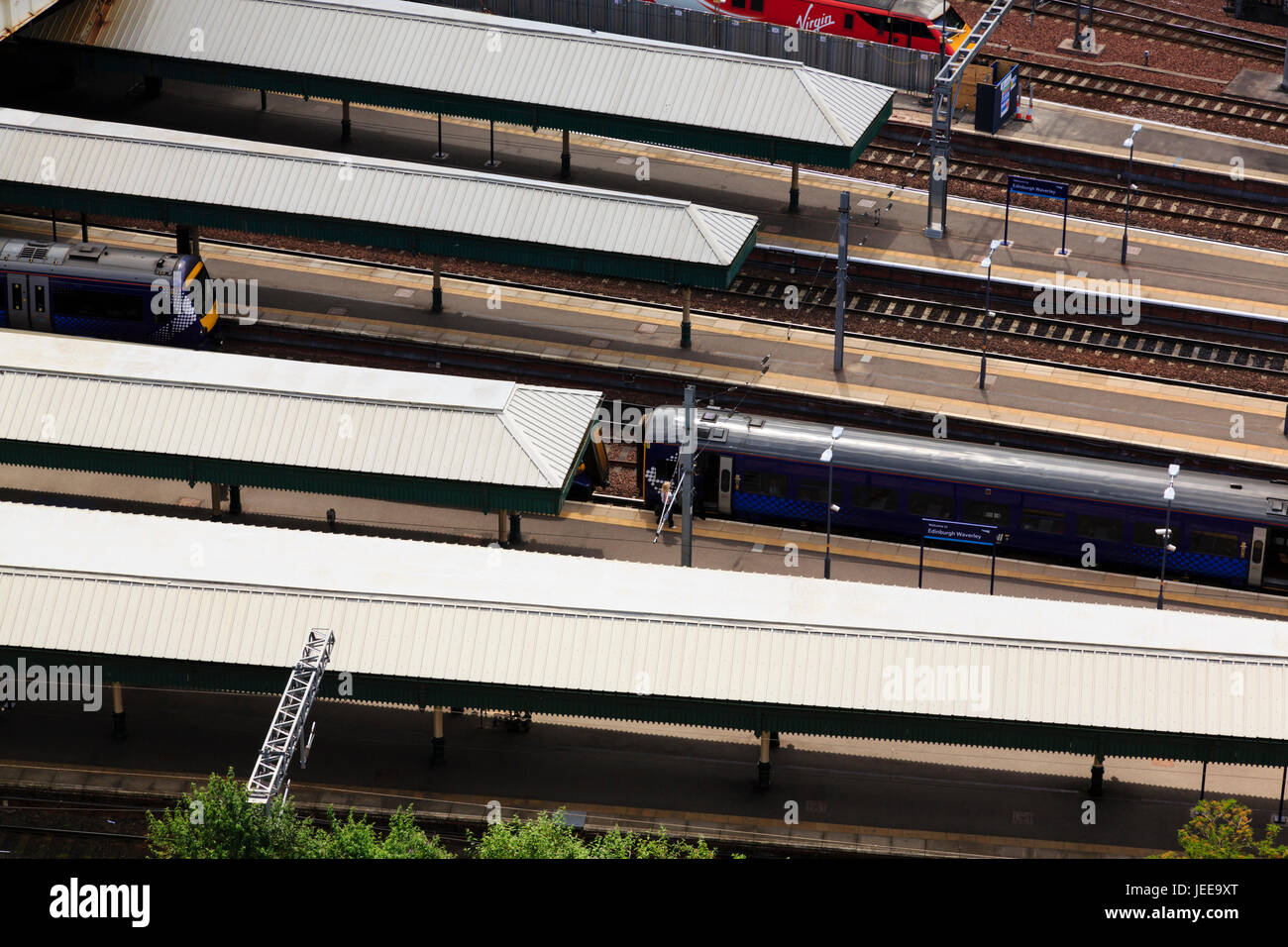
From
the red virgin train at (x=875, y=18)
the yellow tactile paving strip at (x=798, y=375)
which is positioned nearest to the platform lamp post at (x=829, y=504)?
the yellow tactile paving strip at (x=798, y=375)

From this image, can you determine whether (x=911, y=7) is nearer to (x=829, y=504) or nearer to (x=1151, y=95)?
(x=1151, y=95)

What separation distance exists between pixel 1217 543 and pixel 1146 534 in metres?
2.05

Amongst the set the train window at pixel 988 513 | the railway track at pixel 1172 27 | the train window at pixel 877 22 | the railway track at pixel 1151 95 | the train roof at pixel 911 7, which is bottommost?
the train window at pixel 988 513

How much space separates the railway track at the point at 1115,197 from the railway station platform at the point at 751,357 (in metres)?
11.9

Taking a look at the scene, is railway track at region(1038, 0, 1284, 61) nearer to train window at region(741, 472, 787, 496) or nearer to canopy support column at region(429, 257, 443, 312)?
canopy support column at region(429, 257, 443, 312)

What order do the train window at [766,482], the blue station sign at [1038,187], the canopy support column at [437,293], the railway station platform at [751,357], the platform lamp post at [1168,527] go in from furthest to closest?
the blue station sign at [1038,187] → the canopy support column at [437,293] → the railway station platform at [751,357] → the train window at [766,482] → the platform lamp post at [1168,527]

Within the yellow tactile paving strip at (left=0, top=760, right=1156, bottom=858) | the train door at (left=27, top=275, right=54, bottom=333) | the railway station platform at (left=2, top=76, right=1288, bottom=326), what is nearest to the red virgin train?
the railway station platform at (left=2, top=76, right=1288, bottom=326)

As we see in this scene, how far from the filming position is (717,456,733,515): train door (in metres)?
75.1

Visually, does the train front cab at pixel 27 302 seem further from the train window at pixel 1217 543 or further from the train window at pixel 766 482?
the train window at pixel 1217 543

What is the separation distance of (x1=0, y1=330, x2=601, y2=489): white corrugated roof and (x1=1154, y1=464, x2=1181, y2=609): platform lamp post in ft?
55.3

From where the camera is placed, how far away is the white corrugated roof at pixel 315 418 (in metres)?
70.1

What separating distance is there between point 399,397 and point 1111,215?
3233 centimetres

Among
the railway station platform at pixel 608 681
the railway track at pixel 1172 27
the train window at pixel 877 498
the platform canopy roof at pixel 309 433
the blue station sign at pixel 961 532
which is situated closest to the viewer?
the railway station platform at pixel 608 681

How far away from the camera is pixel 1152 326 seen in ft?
278
